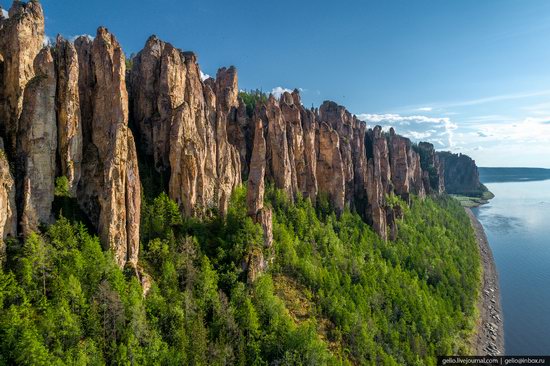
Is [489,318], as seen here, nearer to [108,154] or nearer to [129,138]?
[129,138]

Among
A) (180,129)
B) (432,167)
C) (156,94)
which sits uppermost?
(156,94)

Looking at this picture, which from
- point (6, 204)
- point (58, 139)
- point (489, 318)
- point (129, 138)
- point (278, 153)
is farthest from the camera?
point (278, 153)

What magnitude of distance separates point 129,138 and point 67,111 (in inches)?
290

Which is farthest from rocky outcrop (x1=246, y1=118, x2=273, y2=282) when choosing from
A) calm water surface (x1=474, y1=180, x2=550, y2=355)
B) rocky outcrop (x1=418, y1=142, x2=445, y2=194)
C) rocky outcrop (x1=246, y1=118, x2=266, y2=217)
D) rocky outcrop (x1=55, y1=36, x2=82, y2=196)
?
rocky outcrop (x1=418, y1=142, x2=445, y2=194)

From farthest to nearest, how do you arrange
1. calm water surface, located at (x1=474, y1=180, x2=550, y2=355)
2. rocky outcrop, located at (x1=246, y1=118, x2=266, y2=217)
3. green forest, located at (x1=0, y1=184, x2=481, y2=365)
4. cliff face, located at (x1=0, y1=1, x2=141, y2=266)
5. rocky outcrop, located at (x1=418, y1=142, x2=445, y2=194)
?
rocky outcrop, located at (x1=418, y1=142, x2=445, y2=194)
calm water surface, located at (x1=474, y1=180, x2=550, y2=355)
rocky outcrop, located at (x1=246, y1=118, x2=266, y2=217)
cliff face, located at (x1=0, y1=1, x2=141, y2=266)
green forest, located at (x1=0, y1=184, x2=481, y2=365)

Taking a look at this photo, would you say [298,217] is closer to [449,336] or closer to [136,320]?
[449,336]

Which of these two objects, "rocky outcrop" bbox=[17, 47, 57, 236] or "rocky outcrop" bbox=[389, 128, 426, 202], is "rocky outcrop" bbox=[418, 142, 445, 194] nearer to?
"rocky outcrop" bbox=[389, 128, 426, 202]

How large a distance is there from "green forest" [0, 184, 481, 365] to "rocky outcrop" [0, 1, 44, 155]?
1257 cm

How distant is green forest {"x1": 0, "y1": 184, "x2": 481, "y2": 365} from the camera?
3241 centimetres

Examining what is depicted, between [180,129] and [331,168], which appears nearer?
[180,129]

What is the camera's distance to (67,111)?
4322 cm

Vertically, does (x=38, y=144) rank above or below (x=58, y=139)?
below

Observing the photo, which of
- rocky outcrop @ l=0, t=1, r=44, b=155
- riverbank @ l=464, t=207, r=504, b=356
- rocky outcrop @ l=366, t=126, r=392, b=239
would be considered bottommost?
riverbank @ l=464, t=207, r=504, b=356

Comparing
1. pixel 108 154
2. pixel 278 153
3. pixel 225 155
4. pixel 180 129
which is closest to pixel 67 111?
pixel 108 154
